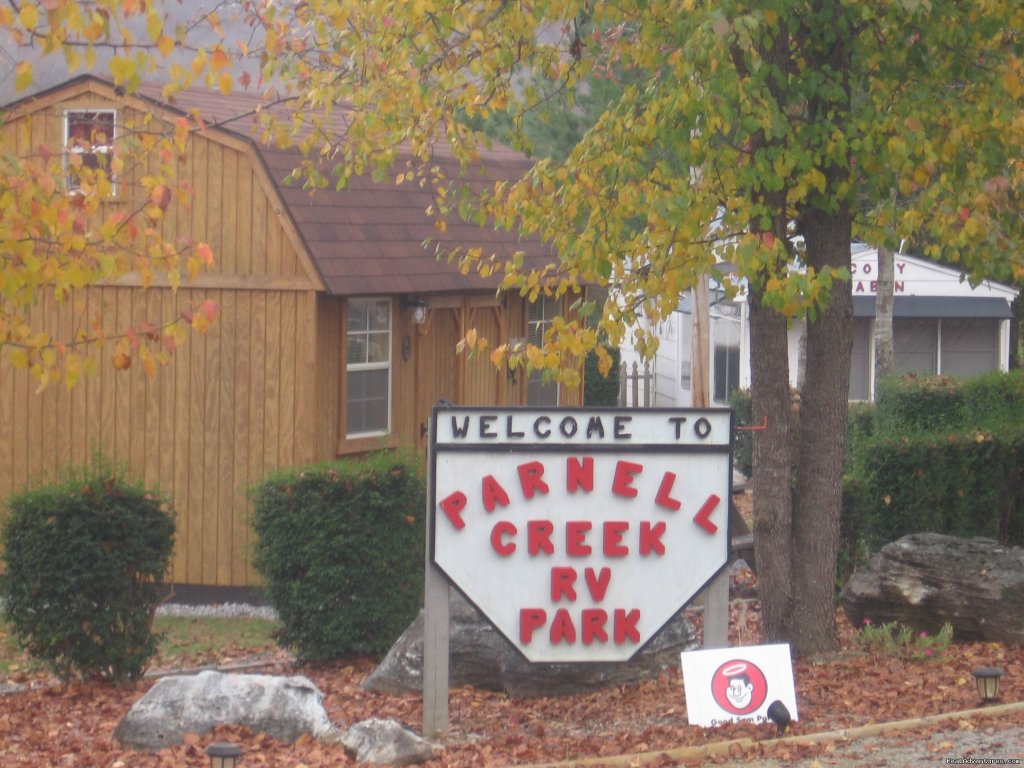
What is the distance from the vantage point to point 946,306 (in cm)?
2733

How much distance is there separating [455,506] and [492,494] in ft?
0.66

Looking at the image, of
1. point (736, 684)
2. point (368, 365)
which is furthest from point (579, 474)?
point (368, 365)

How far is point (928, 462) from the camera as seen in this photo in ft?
35.6

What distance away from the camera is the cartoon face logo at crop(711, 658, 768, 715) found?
21.4 feet

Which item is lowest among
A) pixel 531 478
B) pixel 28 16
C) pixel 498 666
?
pixel 498 666

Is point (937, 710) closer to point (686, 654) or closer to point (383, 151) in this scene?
point (686, 654)

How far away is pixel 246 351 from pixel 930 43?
25.9 ft

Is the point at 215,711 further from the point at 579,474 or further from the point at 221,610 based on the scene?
the point at 221,610

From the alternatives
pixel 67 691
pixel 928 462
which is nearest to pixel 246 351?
pixel 67 691

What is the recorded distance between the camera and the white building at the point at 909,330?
27.0 m

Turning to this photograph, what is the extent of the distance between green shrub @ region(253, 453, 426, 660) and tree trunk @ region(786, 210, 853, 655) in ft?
9.58

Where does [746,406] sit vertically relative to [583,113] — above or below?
below

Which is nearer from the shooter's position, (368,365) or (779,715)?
(779,715)

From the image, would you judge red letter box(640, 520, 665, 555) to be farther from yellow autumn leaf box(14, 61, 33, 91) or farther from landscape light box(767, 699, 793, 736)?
yellow autumn leaf box(14, 61, 33, 91)
